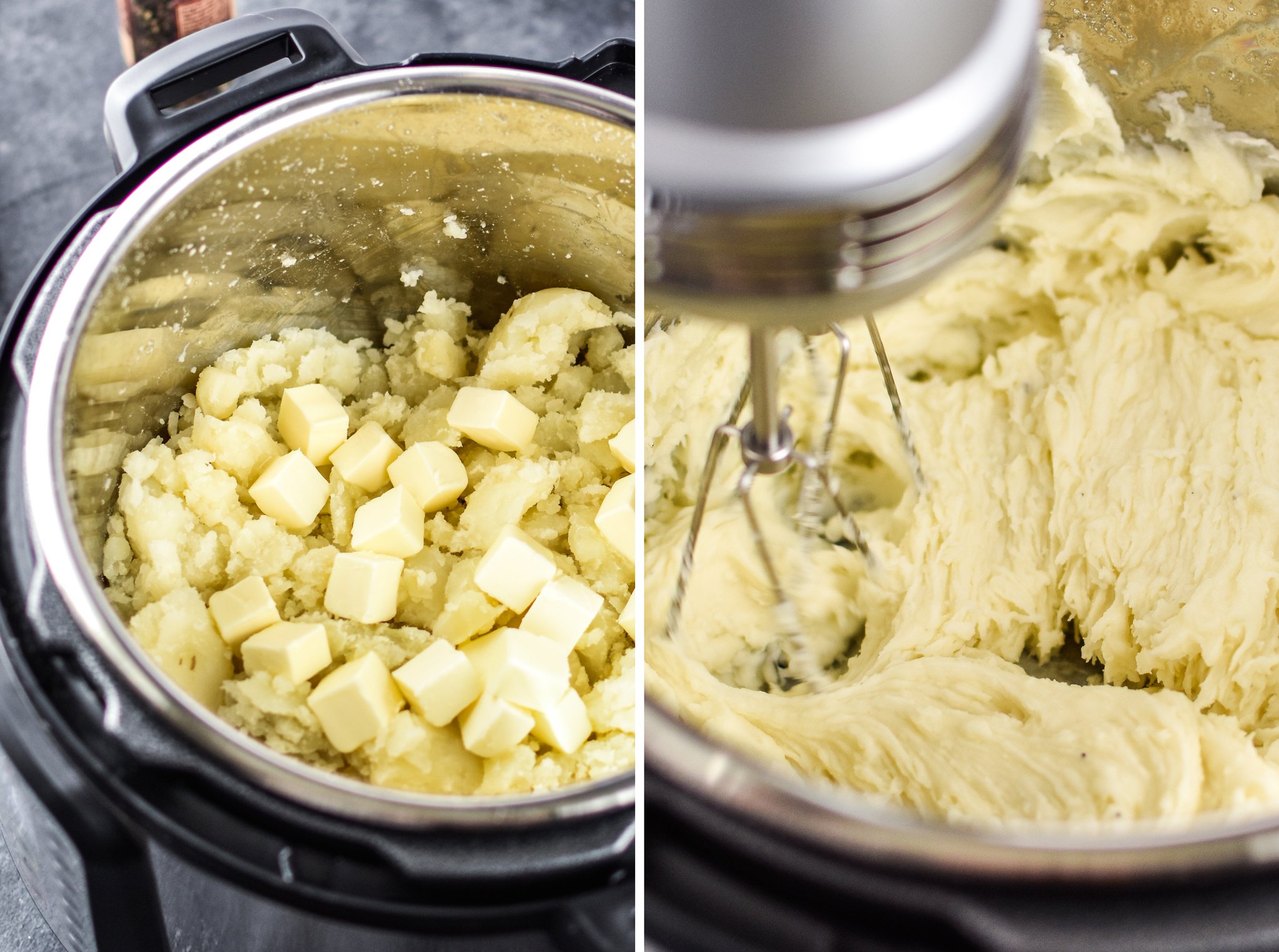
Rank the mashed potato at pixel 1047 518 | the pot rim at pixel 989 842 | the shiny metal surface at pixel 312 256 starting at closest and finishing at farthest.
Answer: the pot rim at pixel 989 842 < the shiny metal surface at pixel 312 256 < the mashed potato at pixel 1047 518

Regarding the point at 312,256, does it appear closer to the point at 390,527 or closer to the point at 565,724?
the point at 390,527

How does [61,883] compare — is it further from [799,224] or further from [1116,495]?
[1116,495]

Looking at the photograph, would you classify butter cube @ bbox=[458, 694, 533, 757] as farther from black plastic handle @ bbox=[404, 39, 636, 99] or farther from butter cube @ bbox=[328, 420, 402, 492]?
black plastic handle @ bbox=[404, 39, 636, 99]

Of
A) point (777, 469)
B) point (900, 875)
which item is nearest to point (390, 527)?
point (777, 469)

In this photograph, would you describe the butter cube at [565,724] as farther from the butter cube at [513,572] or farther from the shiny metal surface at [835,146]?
the shiny metal surface at [835,146]

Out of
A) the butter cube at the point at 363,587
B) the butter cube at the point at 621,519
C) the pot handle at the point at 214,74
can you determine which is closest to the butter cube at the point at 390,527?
the butter cube at the point at 363,587

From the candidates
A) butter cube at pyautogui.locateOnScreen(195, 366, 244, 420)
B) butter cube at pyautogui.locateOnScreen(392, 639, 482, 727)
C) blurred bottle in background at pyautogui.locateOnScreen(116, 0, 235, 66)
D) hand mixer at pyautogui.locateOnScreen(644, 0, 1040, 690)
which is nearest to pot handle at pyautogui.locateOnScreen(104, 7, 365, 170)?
butter cube at pyautogui.locateOnScreen(195, 366, 244, 420)

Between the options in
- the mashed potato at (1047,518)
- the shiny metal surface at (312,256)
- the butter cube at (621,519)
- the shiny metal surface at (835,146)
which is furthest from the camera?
the butter cube at (621,519)

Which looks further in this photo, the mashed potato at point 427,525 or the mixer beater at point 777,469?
the mashed potato at point 427,525
